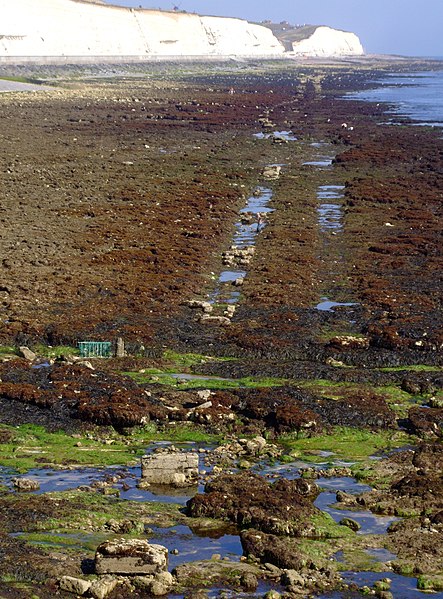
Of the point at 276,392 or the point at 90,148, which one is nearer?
the point at 276,392

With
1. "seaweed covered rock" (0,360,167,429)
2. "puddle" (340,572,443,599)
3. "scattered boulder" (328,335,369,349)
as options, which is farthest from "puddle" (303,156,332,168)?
"puddle" (340,572,443,599)

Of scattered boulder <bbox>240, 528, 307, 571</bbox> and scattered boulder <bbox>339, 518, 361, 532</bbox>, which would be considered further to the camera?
scattered boulder <bbox>339, 518, 361, 532</bbox>

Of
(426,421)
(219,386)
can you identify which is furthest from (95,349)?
(426,421)

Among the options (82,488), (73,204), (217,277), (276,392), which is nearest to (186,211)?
(73,204)

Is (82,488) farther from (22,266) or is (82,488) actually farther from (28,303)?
(22,266)

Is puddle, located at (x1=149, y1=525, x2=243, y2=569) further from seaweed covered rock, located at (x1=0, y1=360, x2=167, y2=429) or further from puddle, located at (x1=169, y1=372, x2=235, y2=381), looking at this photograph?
puddle, located at (x1=169, y1=372, x2=235, y2=381)
